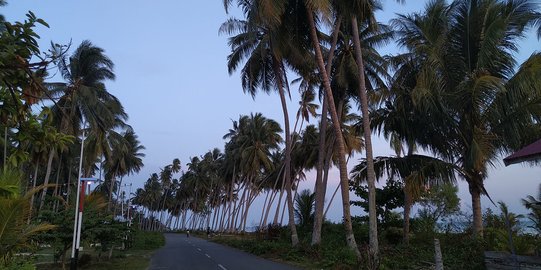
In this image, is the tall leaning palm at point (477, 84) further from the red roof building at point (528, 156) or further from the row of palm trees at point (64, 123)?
the row of palm trees at point (64, 123)

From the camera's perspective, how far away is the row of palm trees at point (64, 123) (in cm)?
379

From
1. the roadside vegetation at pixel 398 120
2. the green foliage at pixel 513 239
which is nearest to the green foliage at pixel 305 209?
the roadside vegetation at pixel 398 120

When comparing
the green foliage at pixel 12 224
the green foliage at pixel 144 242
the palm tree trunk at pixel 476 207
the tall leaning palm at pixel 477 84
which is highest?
the tall leaning palm at pixel 477 84

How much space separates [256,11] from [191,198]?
9235 cm

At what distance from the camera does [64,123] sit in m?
28.2

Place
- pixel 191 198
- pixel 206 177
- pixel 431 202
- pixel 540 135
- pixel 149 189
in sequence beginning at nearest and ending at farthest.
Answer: pixel 540 135
pixel 431 202
pixel 206 177
pixel 191 198
pixel 149 189

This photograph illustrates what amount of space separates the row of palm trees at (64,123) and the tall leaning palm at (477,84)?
14549mm

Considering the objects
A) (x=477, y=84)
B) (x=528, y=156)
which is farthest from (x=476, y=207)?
(x=528, y=156)

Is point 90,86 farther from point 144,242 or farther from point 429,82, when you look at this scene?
point 429,82

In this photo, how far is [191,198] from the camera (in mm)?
107438

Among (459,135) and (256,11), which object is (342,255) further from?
(256,11)

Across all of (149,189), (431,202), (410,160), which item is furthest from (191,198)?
(410,160)

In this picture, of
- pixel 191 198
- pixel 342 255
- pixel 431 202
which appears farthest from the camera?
pixel 191 198

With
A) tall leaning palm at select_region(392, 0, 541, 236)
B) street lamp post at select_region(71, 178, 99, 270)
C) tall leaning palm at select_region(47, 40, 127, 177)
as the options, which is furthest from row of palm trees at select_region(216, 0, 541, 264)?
tall leaning palm at select_region(47, 40, 127, 177)
